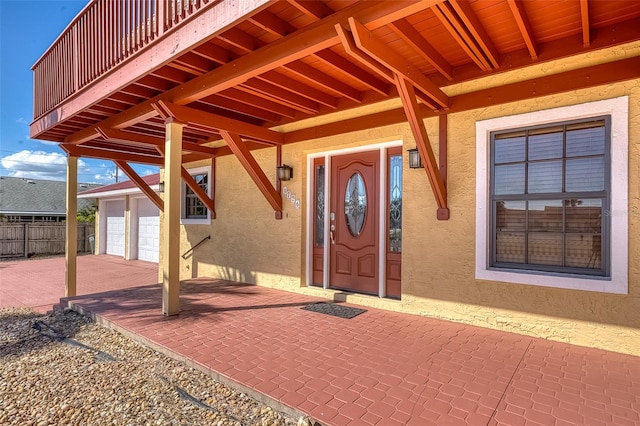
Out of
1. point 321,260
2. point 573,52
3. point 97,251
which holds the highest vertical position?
point 573,52

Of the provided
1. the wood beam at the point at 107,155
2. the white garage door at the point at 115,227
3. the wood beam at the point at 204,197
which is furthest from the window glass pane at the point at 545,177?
the white garage door at the point at 115,227

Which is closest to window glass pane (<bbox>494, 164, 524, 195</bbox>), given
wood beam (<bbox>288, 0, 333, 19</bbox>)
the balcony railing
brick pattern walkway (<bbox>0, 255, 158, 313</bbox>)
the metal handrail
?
wood beam (<bbox>288, 0, 333, 19</bbox>)

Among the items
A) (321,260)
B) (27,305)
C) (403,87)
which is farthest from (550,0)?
(27,305)

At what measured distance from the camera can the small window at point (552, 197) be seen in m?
3.42

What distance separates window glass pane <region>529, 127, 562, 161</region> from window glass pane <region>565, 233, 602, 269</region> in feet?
2.90

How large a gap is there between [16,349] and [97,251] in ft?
46.1

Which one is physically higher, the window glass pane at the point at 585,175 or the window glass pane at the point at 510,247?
the window glass pane at the point at 585,175

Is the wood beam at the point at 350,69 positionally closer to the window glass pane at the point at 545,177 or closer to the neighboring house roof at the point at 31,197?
the window glass pane at the point at 545,177

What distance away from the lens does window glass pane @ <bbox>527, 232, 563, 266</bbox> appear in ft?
12.0

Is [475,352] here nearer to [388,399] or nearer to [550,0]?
[388,399]

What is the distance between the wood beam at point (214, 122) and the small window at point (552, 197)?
11.4ft

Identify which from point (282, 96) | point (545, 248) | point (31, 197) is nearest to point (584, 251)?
point (545, 248)

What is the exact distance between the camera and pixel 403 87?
348cm

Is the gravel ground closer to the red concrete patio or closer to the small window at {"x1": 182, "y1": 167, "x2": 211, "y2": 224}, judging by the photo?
the red concrete patio
